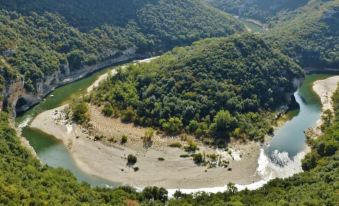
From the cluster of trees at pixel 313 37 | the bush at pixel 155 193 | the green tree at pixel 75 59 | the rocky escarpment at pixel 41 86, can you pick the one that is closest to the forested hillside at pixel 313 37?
the cluster of trees at pixel 313 37

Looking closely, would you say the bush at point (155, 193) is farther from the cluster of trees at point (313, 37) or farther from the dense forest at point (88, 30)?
the cluster of trees at point (313, 37)

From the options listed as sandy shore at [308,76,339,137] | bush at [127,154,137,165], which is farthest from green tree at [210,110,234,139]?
bush at [127,154,137,165]

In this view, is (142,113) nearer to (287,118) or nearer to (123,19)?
(287,118)

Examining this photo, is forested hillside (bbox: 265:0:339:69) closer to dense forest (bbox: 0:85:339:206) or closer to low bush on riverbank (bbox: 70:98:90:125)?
low bush on riverbank (bbox: 70:98:90:125)

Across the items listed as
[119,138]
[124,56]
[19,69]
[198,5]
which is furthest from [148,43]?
[119,138]

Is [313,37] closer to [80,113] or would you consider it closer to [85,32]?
[85,32]
